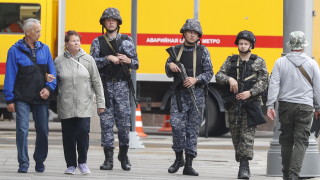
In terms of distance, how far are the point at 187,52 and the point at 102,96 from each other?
4.23 ft

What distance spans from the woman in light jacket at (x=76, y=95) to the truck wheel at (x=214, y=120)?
998cm

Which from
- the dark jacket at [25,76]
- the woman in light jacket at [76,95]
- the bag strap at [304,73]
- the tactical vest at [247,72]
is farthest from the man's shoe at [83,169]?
the bag strap at [304,73]

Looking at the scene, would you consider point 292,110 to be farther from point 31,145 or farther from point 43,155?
point 31,145

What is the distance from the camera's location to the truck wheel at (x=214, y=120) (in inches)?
844

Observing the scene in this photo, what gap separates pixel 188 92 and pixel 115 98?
2.71 feet

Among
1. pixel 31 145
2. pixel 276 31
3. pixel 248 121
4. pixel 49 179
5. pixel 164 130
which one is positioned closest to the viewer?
pixel 49 179

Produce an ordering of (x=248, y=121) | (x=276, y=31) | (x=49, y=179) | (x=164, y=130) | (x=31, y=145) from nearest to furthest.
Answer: (x=49, y=179) → (x=248, y=121) → (x=31, y=145) → (x=276, y=31) → (x=164, y=130)

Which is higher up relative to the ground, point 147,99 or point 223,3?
point 223,3

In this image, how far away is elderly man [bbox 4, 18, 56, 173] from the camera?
37.1ft

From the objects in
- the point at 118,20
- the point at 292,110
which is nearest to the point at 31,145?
the point at 118,20

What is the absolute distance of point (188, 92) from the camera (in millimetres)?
12055

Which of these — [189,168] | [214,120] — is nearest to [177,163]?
[189,168]

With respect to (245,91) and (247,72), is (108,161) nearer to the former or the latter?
(245,91)

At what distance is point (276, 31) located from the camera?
847 inches
